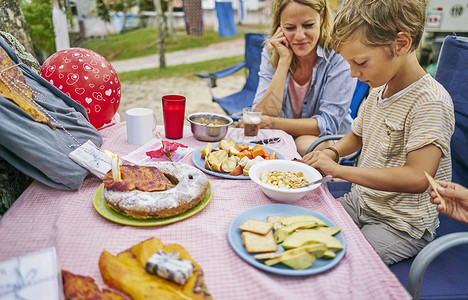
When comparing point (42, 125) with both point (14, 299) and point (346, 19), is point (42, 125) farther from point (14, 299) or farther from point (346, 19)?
point (346, 19)

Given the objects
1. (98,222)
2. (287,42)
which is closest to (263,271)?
(98,222)

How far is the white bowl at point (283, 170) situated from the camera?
3.94 feet

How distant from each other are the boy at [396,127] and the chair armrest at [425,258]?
0.29m

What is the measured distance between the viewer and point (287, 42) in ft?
8.26

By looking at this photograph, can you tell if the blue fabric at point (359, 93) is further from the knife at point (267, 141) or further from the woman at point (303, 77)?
the knife at point (267, 141)

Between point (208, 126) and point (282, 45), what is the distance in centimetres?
Result: 112

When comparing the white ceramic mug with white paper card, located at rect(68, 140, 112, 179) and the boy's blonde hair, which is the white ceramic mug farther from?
the boy's blonde hair

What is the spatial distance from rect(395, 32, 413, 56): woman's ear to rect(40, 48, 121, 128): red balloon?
1.49 meters

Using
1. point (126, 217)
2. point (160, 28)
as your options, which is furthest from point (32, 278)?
point (160, 28)

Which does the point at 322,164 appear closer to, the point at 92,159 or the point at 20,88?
the point at 92,159

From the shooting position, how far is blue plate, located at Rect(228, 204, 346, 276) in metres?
0.88

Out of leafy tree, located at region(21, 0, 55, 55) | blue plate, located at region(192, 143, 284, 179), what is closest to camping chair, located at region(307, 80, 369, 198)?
blue plate, located at region(192, 143, 284, 179)

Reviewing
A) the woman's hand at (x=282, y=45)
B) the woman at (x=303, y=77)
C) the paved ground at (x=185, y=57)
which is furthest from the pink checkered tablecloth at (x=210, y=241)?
the paved ground at (x=185, y=57)

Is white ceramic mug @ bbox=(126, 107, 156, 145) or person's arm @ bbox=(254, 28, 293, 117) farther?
person's arm @ bbox=(254, 28, 293, 117)
